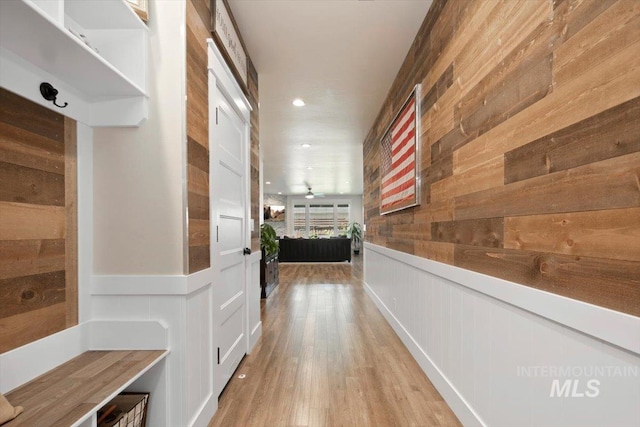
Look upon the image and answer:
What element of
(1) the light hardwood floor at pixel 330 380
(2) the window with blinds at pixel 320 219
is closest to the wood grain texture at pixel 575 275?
(1) the light hardwood floor at pixel 330 380

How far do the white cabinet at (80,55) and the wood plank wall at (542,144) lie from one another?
1615 mm

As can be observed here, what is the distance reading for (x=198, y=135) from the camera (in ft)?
5.30

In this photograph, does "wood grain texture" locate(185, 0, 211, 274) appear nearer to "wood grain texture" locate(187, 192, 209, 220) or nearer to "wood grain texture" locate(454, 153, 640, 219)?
"wood grain texture" locate(187, 192, 209, 220)

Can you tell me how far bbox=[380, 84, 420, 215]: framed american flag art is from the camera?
241 centimetres

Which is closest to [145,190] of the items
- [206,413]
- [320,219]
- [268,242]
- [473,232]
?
[206,413]

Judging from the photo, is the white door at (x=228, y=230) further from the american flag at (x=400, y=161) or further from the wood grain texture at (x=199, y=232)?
the american flag at (x=400, y=161)

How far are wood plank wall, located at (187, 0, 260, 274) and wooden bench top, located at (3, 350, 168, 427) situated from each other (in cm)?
44

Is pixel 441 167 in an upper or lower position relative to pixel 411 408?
upper

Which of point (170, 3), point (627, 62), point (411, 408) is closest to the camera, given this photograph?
point (627, 62)

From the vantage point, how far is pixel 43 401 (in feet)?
3.18

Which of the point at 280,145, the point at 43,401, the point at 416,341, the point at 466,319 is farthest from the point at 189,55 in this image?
the point at 280,145

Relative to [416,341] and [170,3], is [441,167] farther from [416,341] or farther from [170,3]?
[170,3]

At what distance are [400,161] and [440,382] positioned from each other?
186 centimetres

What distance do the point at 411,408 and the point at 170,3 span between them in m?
2.56
